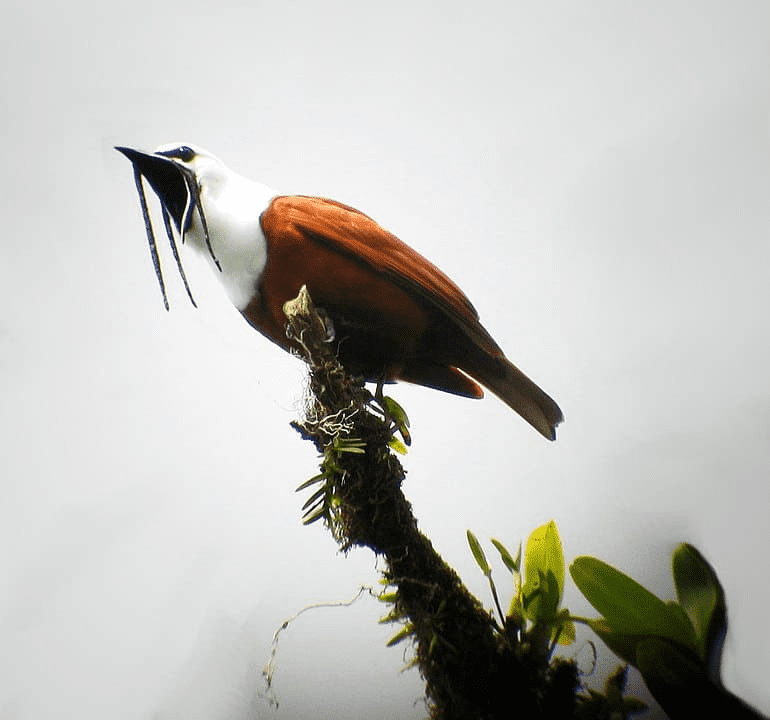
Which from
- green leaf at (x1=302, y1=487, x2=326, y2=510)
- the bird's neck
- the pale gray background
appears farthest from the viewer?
the pale gray background

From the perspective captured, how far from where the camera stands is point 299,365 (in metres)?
1.39

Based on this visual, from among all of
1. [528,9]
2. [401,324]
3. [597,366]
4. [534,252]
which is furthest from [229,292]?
[528,9]

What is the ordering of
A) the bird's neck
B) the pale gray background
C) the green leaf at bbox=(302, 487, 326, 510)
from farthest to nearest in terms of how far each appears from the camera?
the pale gray background
the bird's neck
the green leaf at bbox=(302, 487, 326, 510)

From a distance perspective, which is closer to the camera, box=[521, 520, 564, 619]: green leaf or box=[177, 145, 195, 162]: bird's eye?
box=[521, 520, 564, 619]: green leaf

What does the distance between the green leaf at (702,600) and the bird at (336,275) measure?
12.3 inches

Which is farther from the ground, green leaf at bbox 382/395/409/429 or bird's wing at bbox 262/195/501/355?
bird's wing at bbox 262/195/501/355

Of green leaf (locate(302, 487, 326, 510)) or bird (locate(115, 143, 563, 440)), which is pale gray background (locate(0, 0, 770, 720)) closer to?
bird (locate(115, 143, 563, 440))

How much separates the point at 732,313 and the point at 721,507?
1.26 feet

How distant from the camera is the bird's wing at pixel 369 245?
44.1 inches

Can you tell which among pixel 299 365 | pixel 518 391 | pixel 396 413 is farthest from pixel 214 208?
pixel 518 391

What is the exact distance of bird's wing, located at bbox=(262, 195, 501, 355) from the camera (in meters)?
1.12

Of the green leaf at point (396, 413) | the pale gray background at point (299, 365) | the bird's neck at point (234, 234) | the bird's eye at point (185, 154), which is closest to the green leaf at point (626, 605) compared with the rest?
the pale gray background at point (299, 365)

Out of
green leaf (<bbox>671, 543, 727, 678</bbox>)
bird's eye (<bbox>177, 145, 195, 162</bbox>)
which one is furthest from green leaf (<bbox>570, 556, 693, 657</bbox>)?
bird's eye (<bbox>177, 145, 195, 162</bbox>)

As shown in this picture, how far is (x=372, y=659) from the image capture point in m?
1.26
